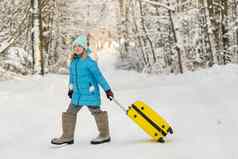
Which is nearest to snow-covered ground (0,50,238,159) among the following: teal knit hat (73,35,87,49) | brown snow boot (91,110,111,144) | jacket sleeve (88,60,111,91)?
brown snow boot (91,110,111,144)

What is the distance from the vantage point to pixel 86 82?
26.6 feet

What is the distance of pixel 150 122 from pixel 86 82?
1.11 meters

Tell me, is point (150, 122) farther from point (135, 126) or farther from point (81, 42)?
point (135, 126)

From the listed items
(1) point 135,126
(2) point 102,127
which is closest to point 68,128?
(2) point 102,127

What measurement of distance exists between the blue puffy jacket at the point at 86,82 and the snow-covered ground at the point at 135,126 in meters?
0.65

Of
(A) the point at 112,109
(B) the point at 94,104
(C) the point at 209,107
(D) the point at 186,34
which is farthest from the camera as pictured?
(D) the point at 186,34

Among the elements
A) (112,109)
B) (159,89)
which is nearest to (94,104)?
(112,109)

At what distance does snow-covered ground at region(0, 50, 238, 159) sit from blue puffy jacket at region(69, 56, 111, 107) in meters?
0.65

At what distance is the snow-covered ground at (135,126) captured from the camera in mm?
7117

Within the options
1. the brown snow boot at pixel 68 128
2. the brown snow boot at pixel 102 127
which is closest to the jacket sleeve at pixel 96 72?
the brown snow boot at pixel 102 127

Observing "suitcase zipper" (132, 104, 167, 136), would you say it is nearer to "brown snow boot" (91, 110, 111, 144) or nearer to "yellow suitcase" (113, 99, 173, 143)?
"yellow suitcase" (113, 99, 173, 143)

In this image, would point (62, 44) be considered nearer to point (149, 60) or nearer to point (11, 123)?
point (149, 60)

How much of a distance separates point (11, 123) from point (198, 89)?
5430mm

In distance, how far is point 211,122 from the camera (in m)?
9.05
